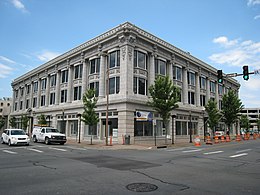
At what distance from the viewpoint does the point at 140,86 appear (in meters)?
29.2

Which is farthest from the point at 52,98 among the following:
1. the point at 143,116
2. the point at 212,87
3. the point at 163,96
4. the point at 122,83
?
the point at 212,87

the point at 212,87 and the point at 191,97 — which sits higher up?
the point at 212,87

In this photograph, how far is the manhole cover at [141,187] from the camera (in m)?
6.51

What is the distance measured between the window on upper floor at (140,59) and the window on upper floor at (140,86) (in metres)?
1.82

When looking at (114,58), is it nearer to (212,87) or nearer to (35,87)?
(212,87)

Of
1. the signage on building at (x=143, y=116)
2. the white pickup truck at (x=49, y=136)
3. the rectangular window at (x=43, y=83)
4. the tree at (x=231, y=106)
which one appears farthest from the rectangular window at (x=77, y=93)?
the tree at (x=231, y=106)

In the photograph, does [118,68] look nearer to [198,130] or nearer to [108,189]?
[198,130]

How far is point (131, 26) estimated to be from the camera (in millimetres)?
28281

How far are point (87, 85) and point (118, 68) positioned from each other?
7449 millimetres

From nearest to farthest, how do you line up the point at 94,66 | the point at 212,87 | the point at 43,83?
the point at 94,66
the point at 43,83
the point at 212,87

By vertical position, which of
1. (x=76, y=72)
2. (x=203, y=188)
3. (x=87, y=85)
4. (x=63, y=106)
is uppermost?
(x=76, y=72)

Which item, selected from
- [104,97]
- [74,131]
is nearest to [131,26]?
[104,97]

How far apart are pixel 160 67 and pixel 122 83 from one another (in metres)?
8.10

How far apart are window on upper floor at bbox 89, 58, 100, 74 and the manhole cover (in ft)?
87.3
